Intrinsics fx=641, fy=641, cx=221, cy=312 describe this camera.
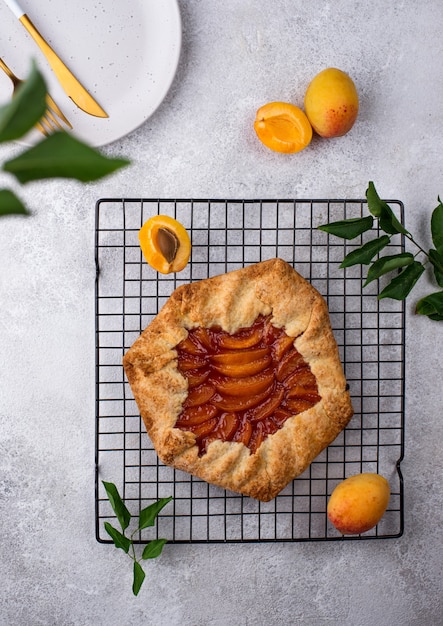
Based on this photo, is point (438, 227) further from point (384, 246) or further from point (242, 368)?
point (242, 368)

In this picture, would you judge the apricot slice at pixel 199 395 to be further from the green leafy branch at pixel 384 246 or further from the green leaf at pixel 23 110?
the green leaf at pixel 23 110

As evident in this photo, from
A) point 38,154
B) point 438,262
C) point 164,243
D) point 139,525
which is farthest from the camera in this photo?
point 438,262

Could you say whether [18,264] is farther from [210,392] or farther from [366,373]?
[366,373]

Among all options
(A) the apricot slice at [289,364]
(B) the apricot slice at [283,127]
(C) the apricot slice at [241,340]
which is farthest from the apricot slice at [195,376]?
(B) the apricot slice at [283,127]

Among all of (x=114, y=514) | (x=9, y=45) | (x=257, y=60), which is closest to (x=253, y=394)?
(x=114, y=514)

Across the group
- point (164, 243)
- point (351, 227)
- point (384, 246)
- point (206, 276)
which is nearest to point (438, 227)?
point (384, 246)

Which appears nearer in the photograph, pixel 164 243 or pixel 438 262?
pixel 164 243

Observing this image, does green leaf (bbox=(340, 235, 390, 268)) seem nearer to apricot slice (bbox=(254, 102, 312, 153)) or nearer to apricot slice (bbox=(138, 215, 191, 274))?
apricot slice (bbox=(254, 102, 312, 153))
